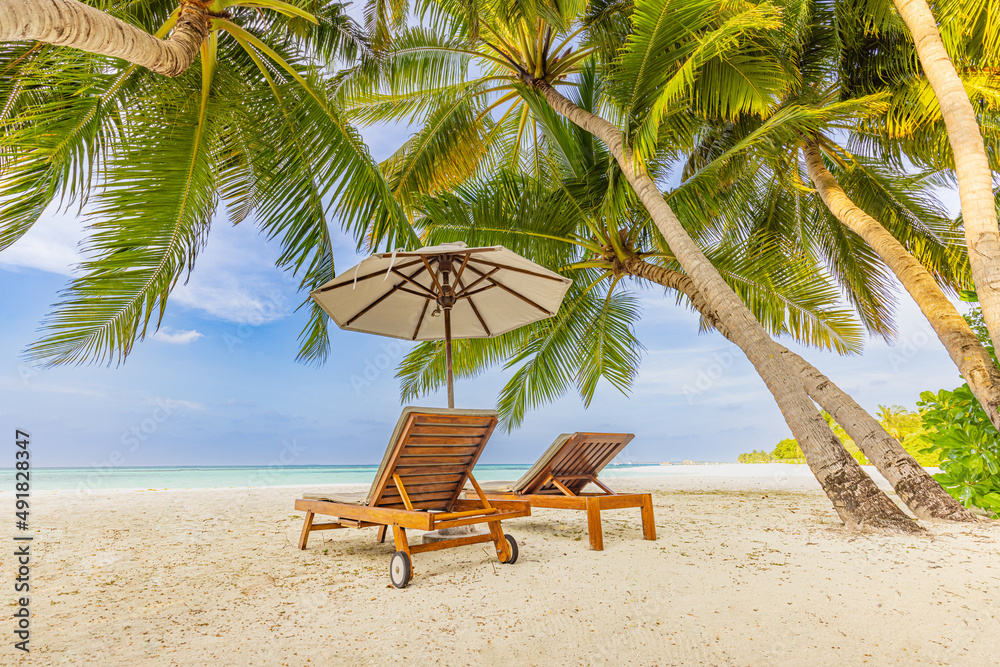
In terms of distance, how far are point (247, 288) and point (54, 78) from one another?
5316 cm

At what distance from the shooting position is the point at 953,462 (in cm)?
457

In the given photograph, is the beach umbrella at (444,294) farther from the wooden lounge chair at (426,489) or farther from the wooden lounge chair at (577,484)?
the wooden lounge chair at (577,484)

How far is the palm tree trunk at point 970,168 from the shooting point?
4.13 metres

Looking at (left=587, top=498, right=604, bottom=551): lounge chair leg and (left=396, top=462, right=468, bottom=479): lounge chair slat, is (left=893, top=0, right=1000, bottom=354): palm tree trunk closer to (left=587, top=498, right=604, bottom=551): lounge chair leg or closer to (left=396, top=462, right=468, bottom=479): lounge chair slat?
(left=587, top=498, right=604, bottom=551): lounge chair leg

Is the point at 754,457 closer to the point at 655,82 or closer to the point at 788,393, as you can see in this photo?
the point at 788,393

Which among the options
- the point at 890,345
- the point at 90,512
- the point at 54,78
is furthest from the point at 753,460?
the point at 54,78

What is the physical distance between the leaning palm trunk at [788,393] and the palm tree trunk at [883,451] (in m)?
0.21

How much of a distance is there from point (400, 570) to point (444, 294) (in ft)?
6.75

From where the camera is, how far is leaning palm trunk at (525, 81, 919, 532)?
13.1 feet

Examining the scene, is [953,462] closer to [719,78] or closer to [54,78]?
[719,78]

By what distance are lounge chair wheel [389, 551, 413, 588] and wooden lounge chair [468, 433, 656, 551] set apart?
1.08 m

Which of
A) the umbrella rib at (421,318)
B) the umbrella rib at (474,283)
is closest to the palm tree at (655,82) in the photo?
the umbrella rib at (474,283)

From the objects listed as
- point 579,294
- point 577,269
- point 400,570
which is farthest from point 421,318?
point 579,294

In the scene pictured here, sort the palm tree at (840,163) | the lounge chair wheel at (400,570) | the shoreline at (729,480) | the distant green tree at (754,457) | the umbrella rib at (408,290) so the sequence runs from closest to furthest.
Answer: the lounge chair wheel at (400,570), the umbrella rib at (408,290), the palm tree at (840,163), the shoreline at (729,480), the distant green tree at (754,457)
